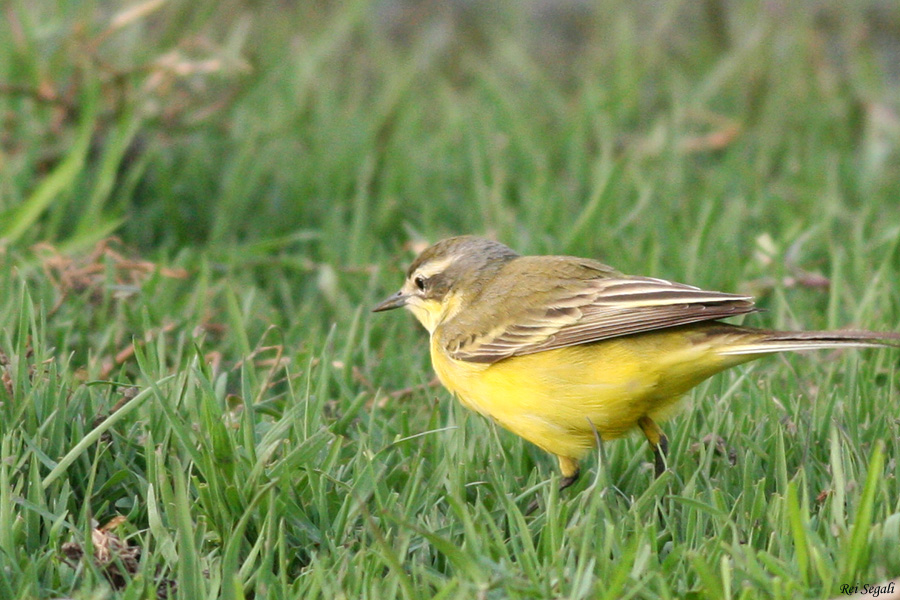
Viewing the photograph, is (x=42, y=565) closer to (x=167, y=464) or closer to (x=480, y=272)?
(x=167, y=464)

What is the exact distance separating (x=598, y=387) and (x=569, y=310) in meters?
0.48

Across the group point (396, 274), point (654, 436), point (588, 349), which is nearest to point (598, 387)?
point (588, 349)

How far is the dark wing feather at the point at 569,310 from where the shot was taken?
4.43 meters

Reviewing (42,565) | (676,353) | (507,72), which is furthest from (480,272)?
(507,72)

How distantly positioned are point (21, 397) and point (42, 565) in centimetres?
80

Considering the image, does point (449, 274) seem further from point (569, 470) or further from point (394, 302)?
point (569, 470)

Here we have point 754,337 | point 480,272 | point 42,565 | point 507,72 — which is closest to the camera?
point 42,565

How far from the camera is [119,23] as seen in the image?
7539 millimetres

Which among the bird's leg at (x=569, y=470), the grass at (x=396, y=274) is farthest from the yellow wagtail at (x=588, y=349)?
the grass at (x=396, y=274)

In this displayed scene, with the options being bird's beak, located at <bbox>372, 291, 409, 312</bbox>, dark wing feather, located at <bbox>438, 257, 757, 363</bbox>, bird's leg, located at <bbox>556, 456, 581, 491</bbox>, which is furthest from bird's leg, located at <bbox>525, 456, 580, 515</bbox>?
bird's beak, located at <bbox>372, 291, 409, 312</bbox>

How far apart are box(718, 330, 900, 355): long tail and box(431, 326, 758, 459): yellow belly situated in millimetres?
91

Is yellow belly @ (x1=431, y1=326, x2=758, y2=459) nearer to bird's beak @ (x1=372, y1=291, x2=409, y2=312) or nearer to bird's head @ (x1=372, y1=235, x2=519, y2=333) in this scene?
bird's head @ (x1=372, y1=235, x2=519, y2=333)

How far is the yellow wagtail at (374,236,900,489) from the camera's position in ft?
14.3

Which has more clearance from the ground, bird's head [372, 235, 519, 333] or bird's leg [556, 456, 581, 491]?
bird's head [372, 235, 519, 333]
